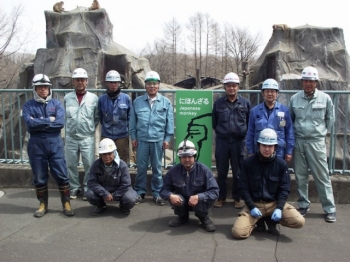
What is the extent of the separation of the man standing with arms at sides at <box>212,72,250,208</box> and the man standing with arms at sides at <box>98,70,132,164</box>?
133 centimetres

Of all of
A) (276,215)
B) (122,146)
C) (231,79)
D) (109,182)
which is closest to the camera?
(276,215)

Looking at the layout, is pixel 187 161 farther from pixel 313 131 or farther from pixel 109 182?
pixel 313 131

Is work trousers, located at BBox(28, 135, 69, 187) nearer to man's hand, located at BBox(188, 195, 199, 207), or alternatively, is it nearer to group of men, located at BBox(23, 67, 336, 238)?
group of men, located at BBox(23, 67, 336, 238)

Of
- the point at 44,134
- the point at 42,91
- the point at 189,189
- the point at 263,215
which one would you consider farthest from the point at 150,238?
the point at 42,91

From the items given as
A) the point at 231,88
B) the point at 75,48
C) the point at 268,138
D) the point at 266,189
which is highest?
the point at 75,48

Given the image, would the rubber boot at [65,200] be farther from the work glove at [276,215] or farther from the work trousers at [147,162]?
the work glove at [276,215]

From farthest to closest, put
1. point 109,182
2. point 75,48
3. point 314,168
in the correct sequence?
point 75,48 < point 109,182 < point 314,168

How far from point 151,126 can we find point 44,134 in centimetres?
145

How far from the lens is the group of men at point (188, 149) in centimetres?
460

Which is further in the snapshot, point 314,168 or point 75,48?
point 75,48

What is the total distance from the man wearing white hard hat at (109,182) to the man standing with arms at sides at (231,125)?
132 centimetres

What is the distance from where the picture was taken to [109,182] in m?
5.25

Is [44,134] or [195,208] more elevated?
[44,134]

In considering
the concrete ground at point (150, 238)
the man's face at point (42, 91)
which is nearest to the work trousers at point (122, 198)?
the concrete ground at point (150, 238)
